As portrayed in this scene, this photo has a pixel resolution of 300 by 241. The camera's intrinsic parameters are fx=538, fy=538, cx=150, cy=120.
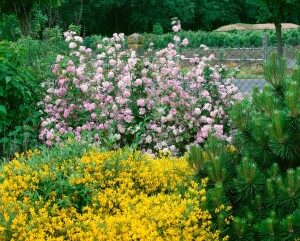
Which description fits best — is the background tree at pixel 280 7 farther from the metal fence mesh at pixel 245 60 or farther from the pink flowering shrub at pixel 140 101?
the pink flowering shrub at pixel 140 101

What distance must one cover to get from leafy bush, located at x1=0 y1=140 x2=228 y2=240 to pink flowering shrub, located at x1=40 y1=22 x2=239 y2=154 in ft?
4.41

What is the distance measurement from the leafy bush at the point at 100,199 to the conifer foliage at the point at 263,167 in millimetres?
147

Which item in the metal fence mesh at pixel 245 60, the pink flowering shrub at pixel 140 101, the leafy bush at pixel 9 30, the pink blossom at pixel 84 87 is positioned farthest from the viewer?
the leafy bush at pixel 9 30

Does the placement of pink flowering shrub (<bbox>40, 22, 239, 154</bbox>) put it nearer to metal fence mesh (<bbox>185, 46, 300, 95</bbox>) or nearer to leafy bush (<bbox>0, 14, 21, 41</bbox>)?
metal fence mesh (<bbox>185, 46, 300, 95</bbox>)

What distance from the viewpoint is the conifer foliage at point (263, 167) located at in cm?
306

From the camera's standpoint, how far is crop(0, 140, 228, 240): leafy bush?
116 inches

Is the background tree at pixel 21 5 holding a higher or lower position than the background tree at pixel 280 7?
higher

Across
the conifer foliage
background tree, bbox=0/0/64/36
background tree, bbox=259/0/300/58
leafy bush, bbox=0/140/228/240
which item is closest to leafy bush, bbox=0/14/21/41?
background tree, bbox=0/0/64/36

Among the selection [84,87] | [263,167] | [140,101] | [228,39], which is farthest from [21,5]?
[263,167]

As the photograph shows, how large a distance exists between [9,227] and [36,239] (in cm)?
17

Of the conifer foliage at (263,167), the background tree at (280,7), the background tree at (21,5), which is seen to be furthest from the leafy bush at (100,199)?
the background tree at (280,7)

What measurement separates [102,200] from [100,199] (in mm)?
15

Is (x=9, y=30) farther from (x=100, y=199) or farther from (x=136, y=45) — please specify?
(x=100, y=199)

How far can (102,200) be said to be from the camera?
127 inches
